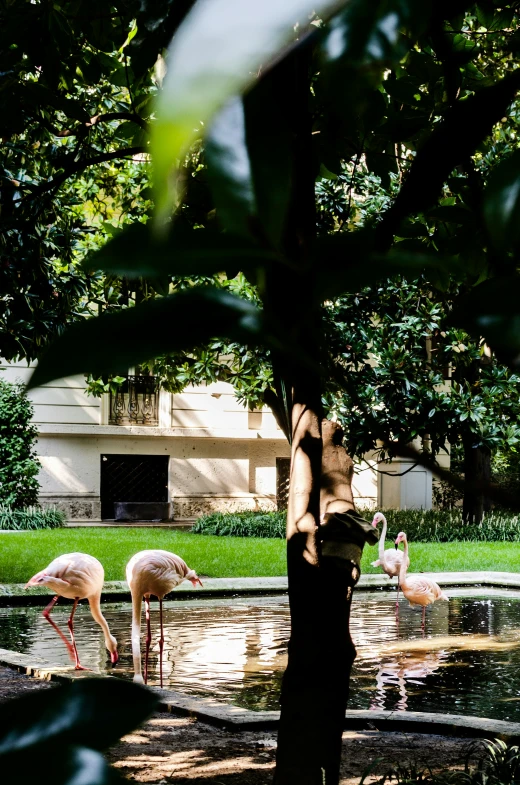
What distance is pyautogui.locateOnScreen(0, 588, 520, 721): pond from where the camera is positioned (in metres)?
7.09

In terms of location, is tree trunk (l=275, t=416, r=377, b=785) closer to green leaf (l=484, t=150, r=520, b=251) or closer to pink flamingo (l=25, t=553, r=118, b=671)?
green leaf (l=484, t=150, r=520, b=251)

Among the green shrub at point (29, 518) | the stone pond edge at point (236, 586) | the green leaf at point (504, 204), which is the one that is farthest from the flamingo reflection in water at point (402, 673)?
the green shrub at point (29, 518)

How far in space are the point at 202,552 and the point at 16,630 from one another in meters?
5.06

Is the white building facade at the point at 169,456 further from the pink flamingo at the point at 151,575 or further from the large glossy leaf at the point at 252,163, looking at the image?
the large glossy leaf at the point at 252,163

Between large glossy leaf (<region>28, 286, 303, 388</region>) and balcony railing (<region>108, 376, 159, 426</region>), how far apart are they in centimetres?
2236

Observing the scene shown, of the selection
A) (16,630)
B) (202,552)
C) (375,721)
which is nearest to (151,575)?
(16,630)

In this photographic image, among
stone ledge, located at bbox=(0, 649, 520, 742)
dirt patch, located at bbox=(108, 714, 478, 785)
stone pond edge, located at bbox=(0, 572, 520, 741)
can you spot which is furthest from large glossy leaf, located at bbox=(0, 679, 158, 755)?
stone ledge, located at bbox=(0, 649, 520, 742)

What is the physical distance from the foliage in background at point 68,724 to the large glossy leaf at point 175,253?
115mm

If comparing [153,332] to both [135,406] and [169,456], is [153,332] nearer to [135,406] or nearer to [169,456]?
[135,406]

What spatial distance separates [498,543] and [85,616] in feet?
30.7

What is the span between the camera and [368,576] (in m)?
13.9

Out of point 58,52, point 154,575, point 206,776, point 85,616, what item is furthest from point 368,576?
point 58,52

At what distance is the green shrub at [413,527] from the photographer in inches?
727

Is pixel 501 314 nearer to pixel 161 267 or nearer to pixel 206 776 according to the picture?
pixel 161 267
